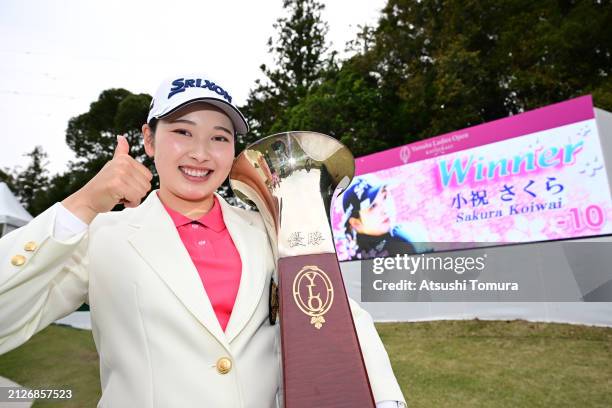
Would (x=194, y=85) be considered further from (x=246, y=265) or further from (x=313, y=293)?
(x=313, y=293)

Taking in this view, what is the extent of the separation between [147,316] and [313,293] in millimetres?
582

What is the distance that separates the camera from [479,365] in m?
5.44

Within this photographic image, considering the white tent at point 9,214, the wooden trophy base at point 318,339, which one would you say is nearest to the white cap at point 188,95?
the wooden trophy base at point 318,339

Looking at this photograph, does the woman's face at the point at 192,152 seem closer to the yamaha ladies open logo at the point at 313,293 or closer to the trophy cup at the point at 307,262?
the trophy cup at the point at 307,262

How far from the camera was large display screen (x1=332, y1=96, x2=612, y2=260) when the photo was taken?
6281mm

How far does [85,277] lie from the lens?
1.55 m

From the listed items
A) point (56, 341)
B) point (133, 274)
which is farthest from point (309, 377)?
point (56, 341)

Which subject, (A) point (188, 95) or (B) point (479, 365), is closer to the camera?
(A) point (188, 95)

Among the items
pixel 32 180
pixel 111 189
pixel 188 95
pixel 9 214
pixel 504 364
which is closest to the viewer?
pixel 111 189

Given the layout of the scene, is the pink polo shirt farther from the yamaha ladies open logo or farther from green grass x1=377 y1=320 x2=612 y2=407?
green grass x1=377 y1=320 x2=612 y2=407

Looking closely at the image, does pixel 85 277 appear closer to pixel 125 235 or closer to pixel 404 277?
pixel 125 235

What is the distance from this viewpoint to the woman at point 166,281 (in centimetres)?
135

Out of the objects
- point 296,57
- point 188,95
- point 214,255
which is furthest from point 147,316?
point 296,57

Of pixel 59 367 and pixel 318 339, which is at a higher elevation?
pixel 318 339
